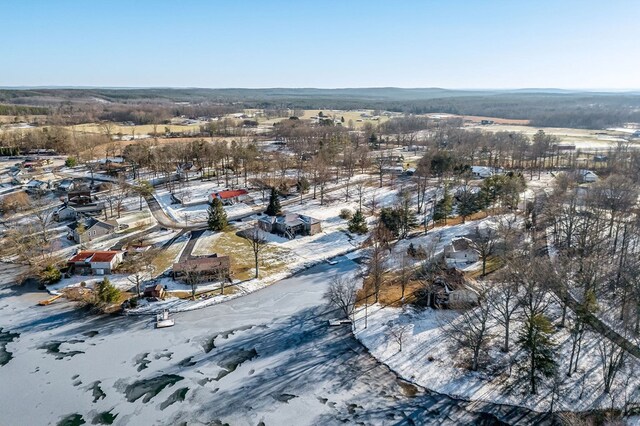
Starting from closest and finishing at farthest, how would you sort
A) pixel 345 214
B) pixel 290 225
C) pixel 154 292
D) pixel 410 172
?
pixel 154 292, pixel 290 225, pixel 345 214, pixel 410 172

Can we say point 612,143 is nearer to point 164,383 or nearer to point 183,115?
point 164,383

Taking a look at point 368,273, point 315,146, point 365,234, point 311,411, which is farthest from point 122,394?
point 315,146

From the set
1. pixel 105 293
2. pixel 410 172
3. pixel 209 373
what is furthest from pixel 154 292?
pixel 410 172

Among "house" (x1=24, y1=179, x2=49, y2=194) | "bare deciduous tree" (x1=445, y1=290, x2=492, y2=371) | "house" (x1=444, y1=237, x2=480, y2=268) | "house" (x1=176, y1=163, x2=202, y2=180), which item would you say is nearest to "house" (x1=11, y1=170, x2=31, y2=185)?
"house" (x1=24, y1=179, x2=49, y2=194)

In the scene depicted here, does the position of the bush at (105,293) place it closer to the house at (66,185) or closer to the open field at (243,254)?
the open field at (243,254)

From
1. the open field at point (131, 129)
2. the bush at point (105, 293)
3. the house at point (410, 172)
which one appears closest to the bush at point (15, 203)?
the bush at point (105, 293)

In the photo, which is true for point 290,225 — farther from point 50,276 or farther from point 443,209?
point 50,276
